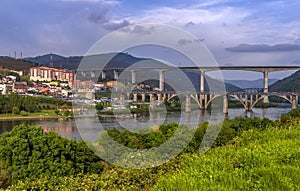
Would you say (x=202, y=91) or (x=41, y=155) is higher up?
(x=202, y=91)

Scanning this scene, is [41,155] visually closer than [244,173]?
No

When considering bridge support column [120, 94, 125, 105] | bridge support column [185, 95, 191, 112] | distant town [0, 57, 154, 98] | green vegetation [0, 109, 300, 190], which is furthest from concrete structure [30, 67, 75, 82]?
green vegetation [0, 109, 300, 190]

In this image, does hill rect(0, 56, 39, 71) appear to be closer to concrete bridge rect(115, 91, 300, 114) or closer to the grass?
concrete bridge rect(115, 91, 300, 114)

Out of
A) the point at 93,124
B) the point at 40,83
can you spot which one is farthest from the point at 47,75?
the point at 93,124

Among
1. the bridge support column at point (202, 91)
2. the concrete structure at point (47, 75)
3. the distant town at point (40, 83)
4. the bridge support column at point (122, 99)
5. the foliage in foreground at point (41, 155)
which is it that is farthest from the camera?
the concrete structure at point (47, 75)

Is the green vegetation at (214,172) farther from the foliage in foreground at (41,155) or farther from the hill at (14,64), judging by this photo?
the hill at (14,64)

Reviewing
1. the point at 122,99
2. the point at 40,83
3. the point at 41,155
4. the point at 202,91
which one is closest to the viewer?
the point at 41,155

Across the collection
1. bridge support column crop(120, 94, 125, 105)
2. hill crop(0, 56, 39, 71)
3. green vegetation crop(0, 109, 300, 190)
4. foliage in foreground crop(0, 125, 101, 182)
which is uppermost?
hill crop(0, 56, 39, 71)

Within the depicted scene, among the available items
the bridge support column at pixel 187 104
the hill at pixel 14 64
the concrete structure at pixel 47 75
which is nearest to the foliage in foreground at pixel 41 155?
the bridge support column at pixel 187 104

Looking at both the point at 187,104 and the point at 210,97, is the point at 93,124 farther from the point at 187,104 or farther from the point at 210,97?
the point at 210,97

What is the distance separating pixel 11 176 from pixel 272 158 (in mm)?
6426

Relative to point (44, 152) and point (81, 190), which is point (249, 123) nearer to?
point (44, 152)

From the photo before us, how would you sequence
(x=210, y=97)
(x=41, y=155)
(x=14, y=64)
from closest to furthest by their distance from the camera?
(x=41, y=155) < (x=210, y=97) < (x=14, y=64)

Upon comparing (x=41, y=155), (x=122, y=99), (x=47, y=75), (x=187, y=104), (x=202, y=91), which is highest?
(x=47, y=75)
